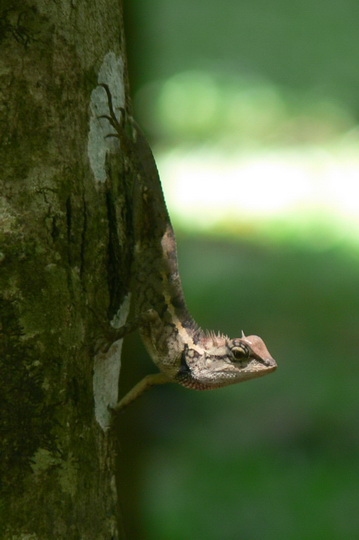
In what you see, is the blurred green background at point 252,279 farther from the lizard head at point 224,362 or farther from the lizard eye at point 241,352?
the lizard eye at point 241,352

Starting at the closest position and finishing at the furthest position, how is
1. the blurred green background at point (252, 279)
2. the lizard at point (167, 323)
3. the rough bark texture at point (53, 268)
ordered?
the rough bark texture at point (53, 268), the lizard at point (167, 323), the blurred green background at point (252, 279)

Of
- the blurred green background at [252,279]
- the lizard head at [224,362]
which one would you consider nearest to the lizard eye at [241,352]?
the lizard head at [224,362]

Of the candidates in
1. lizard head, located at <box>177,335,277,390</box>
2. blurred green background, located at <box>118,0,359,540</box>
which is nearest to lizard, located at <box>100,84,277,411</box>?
lizard head, located at <box>177,335,277,390</box>

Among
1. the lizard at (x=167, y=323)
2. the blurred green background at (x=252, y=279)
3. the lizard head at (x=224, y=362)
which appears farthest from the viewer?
the blurred green background at (x=252, y=279)

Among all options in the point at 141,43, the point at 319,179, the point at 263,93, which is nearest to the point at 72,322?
the point at 141,43

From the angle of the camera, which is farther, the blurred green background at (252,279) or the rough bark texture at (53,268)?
the blurred green background at (252,279)
